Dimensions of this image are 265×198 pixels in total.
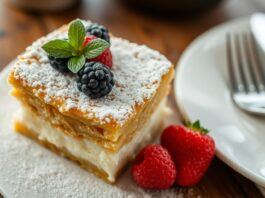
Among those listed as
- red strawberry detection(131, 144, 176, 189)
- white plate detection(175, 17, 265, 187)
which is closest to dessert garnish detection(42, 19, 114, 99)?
red strawberry detection(131, 144, 176, 189)

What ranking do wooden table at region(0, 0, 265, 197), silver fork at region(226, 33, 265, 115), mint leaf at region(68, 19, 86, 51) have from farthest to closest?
wooden table at region(0, 0, 265, 197)
silver fork at region(226, 33, 265, 115)
mint leaf at region(68, 19, 86, 51)

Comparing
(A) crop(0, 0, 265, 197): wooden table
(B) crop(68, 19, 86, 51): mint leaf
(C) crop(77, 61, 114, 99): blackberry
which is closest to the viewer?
(C) crop(77, 61, 114, 99): blackberry

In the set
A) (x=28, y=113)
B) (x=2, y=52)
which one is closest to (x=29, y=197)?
(x=28, y=113)

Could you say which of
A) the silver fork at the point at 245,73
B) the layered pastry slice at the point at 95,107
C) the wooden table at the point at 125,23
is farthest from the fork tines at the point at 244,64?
A: the layered pastry slice at the point at 95,107

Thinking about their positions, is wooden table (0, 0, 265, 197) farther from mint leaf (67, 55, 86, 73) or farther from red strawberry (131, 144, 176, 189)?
mint leaf (67, 55, 86, 73)

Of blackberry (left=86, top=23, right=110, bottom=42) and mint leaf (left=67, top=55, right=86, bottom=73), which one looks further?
blackberry (left=86, top=23, right=110, bottom=42)

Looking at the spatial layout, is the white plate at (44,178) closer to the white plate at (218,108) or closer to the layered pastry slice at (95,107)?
the layered pastry slice at (95,107)

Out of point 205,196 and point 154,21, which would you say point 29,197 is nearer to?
point 205,196
